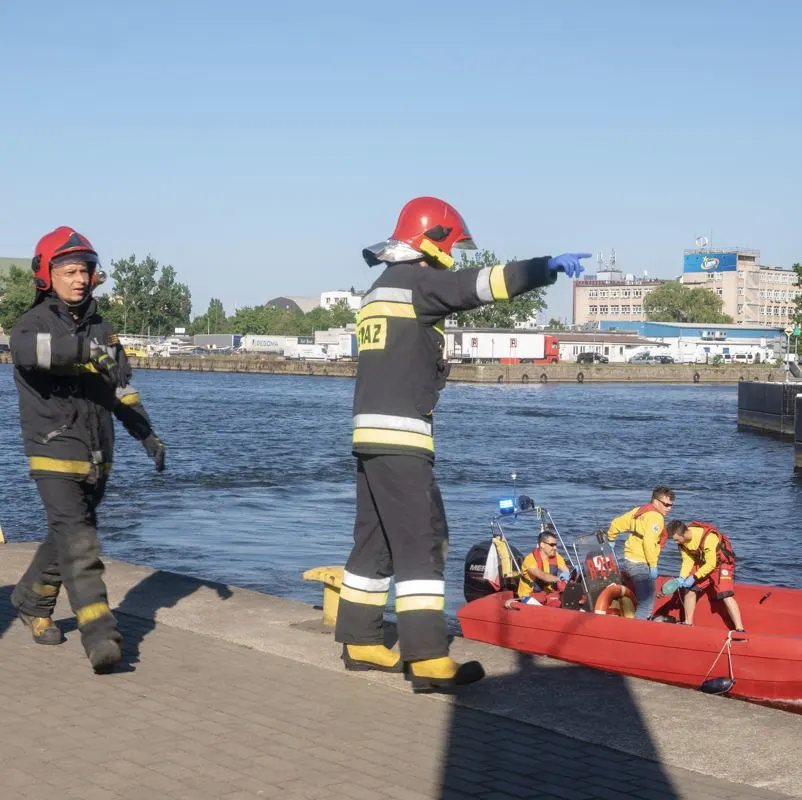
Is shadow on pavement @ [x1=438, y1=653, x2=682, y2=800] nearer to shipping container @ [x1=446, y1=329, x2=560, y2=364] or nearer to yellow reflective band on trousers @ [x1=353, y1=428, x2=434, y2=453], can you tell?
yellow reflective band on trousers @ [x1=353, y1=428, x2=434, y2=453]

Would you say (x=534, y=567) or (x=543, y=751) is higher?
(x=543, y=751)

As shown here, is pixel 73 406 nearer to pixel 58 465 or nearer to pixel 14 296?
pixel 58 465

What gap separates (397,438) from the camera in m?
6.23

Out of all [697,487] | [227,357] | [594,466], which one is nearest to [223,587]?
[697,487]

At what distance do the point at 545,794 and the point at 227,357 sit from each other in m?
134

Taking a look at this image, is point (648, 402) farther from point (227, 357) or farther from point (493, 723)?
point (493, 723)

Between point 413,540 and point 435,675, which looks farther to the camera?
point 413,540

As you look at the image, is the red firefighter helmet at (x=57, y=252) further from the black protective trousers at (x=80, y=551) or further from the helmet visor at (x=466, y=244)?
the helmet visor at (x=466, y=244)

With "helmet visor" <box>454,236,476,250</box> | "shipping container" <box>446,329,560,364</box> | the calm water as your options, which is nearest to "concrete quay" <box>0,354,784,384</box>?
"shipping container" <box>446,329,560,364</box>

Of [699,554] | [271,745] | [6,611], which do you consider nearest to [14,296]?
[699,554]

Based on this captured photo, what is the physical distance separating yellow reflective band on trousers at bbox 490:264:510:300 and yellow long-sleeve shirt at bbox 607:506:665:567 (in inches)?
227

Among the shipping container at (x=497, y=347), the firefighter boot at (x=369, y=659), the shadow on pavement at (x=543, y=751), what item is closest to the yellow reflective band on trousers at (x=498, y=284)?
the shadow on pavement at (x=543, y=751)

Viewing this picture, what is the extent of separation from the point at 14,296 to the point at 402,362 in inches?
6002

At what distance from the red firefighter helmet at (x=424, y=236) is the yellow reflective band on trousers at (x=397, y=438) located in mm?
868
